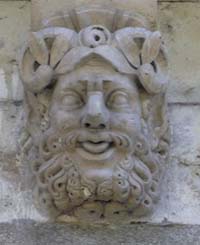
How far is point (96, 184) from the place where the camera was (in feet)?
9.34

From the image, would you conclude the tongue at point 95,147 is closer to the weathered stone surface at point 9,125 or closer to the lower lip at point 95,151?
the lower lip at point 95,151

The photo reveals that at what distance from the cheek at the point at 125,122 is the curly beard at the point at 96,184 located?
20 millimetres

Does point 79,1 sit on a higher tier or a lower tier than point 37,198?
higher

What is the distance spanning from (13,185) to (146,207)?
0.33 meters

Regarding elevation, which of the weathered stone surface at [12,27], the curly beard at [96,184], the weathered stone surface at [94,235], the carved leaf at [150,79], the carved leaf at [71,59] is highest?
the weathered stone surface at [12,27]

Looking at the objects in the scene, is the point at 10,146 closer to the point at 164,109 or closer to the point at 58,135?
the point at 58,135

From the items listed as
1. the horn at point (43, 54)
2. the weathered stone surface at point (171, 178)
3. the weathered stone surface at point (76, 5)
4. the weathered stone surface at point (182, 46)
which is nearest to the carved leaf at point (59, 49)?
the horn at point (43, 54)

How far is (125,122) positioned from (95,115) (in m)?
0.09

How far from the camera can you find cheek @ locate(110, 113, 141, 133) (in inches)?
113

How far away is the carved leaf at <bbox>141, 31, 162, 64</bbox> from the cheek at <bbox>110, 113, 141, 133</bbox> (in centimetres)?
14

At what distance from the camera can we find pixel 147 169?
2.92 meters

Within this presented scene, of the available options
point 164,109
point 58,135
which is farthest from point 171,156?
point 58,135

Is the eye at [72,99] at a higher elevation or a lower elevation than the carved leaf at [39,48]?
lower

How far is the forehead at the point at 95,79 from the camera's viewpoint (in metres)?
2.89
